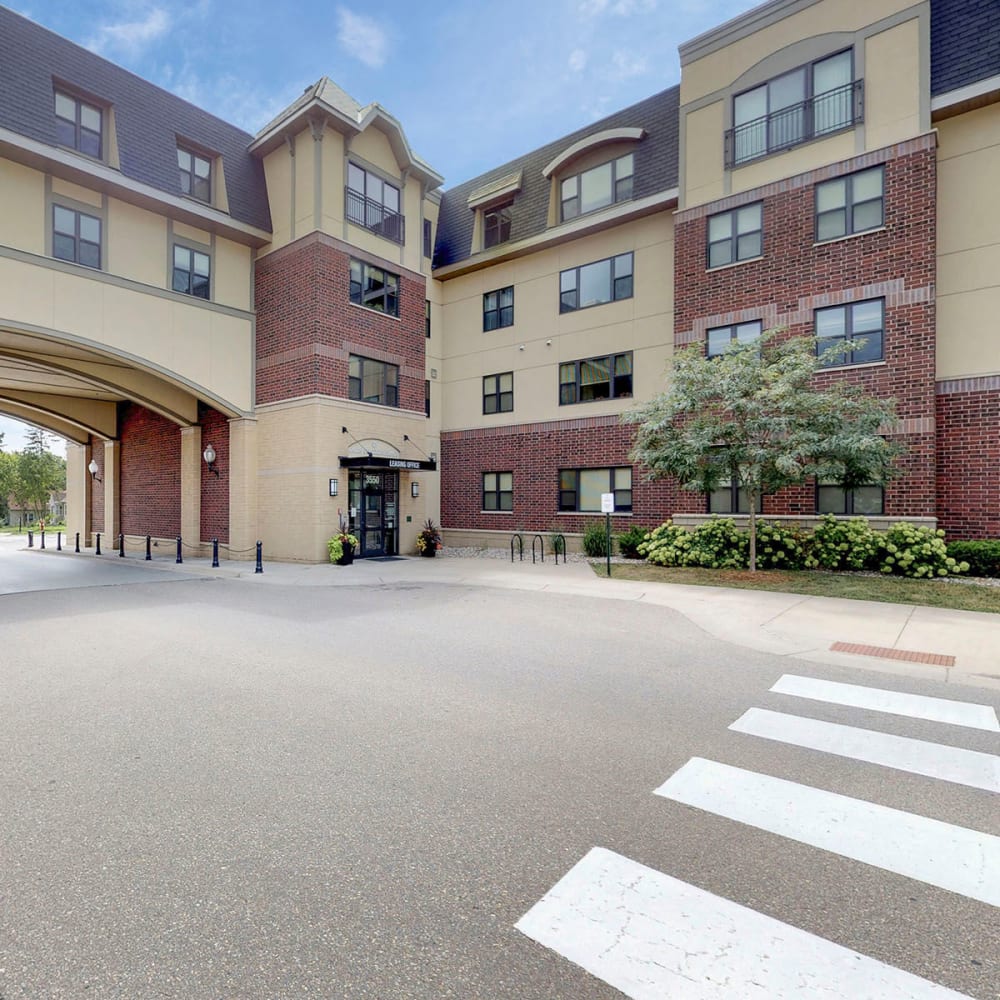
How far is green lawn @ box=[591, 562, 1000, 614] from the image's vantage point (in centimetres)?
1008

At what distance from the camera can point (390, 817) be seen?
11.0 ft

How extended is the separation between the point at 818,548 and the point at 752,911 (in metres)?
13.2

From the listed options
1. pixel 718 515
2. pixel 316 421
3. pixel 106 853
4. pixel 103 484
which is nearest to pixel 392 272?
pixel 316 421

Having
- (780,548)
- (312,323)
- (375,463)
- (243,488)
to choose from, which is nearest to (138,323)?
(312,323)

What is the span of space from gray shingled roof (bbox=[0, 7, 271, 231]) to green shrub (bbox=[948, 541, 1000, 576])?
20171 mm

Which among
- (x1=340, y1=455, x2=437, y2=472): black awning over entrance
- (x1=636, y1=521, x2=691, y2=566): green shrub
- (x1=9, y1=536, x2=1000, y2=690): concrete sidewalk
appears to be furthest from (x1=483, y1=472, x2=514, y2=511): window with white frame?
(x1=636, y1=521, x2=691, y2=566): green shrub

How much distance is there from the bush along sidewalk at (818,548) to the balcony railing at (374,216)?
12764mm

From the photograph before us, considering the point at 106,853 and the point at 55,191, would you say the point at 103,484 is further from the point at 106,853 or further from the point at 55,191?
the point at 106,853

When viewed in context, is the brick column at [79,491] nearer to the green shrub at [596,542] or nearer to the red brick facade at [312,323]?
the red brick facade at [312,323]

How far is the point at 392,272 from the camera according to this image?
19328 mm

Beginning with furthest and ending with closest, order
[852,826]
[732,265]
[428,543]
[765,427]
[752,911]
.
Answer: [428,543], [732,265], [765,427], [852,826], [752,911]

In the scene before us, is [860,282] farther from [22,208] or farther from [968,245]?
[22,208]

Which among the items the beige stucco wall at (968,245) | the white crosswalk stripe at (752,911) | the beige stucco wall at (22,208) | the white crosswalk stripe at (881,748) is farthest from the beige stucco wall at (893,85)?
the beige stucco wall at (22,208)

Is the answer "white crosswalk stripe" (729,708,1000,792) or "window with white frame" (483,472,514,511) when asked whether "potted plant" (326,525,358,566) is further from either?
"white crosswalk stripe" (729,708,1000,792)
